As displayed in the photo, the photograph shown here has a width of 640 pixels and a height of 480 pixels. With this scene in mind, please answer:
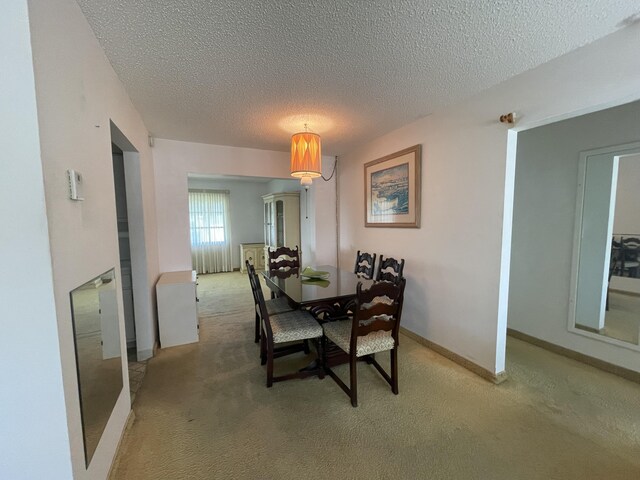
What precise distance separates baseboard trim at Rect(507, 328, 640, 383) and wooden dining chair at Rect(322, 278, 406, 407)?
69.9 inches

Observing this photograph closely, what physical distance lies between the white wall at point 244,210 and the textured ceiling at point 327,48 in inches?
166

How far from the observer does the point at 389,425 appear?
166 centimetres

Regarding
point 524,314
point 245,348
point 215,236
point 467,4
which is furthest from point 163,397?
point 215,236

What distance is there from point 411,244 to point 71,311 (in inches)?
107

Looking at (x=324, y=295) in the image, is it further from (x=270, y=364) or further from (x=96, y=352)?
(x=96, y=352)

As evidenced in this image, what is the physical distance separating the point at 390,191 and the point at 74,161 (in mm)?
2755

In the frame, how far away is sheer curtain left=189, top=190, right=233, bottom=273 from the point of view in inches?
245

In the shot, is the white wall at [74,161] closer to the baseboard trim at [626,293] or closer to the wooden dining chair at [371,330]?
the wooden dining chair at [371,330]

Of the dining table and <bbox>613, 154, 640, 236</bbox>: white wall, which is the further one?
<bbox>613, 154, 640, 236</bbox>: white wall

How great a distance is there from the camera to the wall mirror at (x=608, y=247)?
2.13 metres

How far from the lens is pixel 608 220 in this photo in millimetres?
2250

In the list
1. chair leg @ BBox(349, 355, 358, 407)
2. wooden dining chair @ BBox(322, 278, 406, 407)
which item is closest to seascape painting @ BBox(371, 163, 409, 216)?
wooden dining chair @ BBox(322, 278, 406, 407)

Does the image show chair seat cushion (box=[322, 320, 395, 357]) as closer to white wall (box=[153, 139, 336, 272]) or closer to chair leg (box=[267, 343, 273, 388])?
chair leg (box=[267, 343, 273, 388])

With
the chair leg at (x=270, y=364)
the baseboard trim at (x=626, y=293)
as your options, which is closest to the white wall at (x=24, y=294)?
the chair leg at (x=270, y=364)
